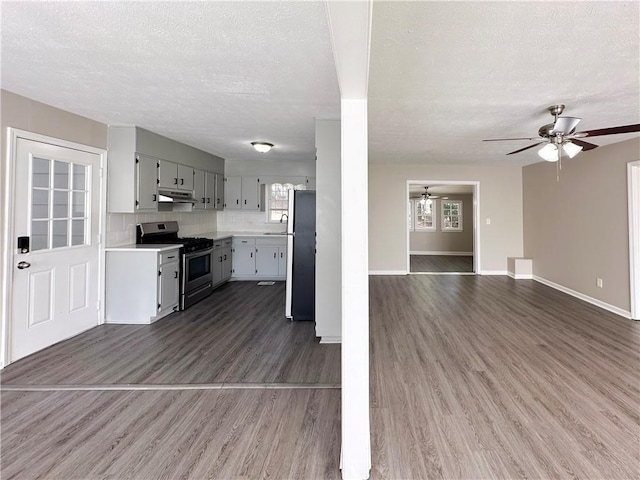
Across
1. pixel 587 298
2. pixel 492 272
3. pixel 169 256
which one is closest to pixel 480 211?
pixel 492 272

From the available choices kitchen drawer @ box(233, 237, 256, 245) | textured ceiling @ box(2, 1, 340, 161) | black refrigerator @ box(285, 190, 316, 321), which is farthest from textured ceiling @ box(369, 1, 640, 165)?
kitchen drawer @ box(233, 237, 256, 245)

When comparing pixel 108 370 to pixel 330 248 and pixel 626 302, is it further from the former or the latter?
pixel 626 302

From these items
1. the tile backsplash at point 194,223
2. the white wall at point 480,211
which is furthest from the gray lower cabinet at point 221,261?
the white wall at point 480,211

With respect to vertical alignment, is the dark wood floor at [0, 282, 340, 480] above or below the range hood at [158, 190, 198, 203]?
below

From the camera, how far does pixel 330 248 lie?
3445 millimetres

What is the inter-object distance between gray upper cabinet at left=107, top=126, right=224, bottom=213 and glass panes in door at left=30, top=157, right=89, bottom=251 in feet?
1.05

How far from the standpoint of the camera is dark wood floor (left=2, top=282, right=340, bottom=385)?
262cm

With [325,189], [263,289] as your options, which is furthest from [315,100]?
[263,289]

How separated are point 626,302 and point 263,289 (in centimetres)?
535

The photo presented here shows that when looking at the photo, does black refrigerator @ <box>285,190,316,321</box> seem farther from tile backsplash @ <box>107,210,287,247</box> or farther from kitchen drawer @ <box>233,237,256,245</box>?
kitchen drawer @ <box>233,237,256,245</box>

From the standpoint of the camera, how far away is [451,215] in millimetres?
11266

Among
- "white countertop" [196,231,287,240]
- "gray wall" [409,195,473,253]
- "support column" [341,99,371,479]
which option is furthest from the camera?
"gray wall" [409,195,473,253]

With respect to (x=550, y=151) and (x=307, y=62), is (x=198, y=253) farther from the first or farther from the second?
(x=550, y=151)

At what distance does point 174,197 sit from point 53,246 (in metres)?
1.75
